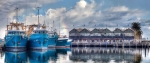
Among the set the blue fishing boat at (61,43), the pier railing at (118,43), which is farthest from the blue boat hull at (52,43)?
the pier railing at (118,43)

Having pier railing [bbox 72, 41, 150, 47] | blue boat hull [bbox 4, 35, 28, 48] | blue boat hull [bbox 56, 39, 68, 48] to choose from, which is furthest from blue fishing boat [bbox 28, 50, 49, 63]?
pier railing [bbox 72, 41, 150, 47]

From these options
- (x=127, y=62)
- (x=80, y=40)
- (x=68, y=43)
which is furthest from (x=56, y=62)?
(x=80, y=40)

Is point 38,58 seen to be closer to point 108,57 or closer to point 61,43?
point 108,57

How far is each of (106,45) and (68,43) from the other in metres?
17.7

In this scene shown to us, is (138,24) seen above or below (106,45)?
above

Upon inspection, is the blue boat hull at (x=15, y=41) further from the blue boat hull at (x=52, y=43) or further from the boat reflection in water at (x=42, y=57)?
the blue boat hull at (x=52, y=43)

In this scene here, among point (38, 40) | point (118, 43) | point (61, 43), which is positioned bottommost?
point (118, 43)

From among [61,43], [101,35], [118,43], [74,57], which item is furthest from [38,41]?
[101,35]

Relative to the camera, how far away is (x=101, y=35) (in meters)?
142

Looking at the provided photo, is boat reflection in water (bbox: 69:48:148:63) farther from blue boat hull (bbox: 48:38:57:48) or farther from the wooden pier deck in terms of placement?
the wooden pier deck

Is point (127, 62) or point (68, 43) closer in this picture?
point (127, 62)

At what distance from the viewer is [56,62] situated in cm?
5291

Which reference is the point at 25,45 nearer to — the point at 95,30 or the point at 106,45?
the point at 106,45

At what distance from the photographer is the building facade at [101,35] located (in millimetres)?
138625
